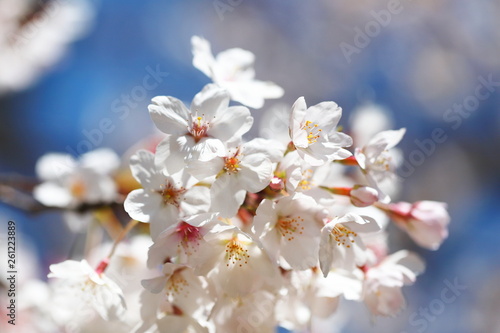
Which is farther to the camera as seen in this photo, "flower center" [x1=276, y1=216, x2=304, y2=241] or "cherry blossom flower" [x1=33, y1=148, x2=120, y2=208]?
"cherry blossom flower" [x1=33, y1=148, x2=120, y2=208]

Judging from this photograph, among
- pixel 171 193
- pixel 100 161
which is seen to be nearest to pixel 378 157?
pixel 171 193

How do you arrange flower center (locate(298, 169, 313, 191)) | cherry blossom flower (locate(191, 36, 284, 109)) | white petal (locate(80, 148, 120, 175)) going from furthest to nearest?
white petal (locate(80, 148, 120, 175))
cherry blossom flower (locate(191, 36, 284, 109))
flower center (locate(298, 169, 313, 191))

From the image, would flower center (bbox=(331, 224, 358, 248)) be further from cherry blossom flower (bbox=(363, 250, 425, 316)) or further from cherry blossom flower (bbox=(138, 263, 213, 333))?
cherry blossom flower (bbox=(138, 263, 213, 333))

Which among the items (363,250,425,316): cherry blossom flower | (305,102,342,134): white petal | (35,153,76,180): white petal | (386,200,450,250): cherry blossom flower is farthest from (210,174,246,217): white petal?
(35,153,76,180): white petal

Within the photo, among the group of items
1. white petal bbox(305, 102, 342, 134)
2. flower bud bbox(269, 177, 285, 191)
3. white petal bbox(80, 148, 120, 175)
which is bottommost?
white petal bbox(80, 148, 120, 175)

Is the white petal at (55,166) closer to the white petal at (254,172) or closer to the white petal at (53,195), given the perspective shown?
the white petal at (53,195)

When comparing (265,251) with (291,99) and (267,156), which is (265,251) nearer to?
(267,156)

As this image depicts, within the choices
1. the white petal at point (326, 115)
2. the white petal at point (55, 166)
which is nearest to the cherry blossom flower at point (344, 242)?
the white petal at point (326, 115)
